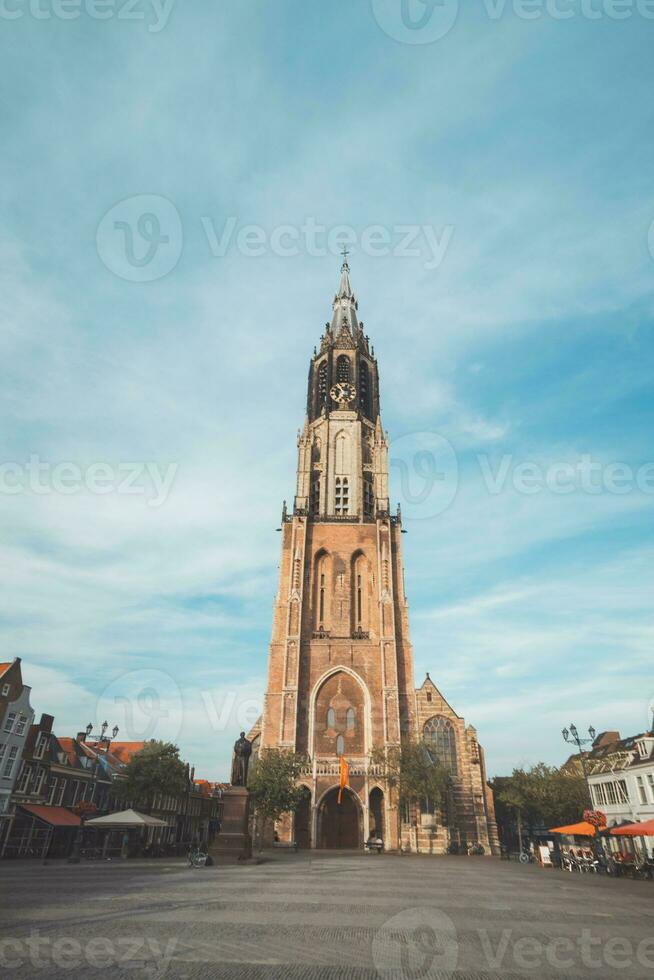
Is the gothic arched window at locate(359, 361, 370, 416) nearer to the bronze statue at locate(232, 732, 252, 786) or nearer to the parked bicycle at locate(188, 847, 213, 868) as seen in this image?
the bronze statue at locate(232, 732, 252, 786)

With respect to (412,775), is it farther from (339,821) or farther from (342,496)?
(342,496)

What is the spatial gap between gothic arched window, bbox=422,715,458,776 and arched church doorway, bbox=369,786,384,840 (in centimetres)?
568

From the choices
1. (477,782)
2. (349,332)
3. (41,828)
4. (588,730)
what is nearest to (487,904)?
(588,730)

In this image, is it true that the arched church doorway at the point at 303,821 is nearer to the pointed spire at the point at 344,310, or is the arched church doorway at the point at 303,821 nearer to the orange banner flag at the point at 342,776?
the orange banner flag at the point at 342,776

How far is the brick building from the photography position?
38.9 metres

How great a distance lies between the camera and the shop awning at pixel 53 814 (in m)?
30.3

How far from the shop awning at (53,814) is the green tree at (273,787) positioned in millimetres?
10361

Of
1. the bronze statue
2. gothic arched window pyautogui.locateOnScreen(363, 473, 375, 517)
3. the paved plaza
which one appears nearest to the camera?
the paved plaza

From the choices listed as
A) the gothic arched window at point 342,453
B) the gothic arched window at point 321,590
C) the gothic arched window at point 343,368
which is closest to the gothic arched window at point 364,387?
the gothic arched window at point 343,368

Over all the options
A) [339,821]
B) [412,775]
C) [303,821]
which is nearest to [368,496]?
[412,775]

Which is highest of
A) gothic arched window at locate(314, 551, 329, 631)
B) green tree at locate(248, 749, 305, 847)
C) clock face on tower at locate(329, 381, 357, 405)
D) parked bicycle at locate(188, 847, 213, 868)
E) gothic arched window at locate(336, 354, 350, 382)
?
gothic arched window at locate(336, 354, 350, 382)

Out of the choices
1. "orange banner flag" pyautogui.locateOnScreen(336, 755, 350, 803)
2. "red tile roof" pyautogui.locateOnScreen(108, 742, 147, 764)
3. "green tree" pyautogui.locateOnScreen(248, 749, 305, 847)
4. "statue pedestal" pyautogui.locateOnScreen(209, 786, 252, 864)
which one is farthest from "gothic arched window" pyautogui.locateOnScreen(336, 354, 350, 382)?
"statue pedestal" pyautogui.locateOnScreen(209, 786, 252, 864)

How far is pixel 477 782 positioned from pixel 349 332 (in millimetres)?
46273

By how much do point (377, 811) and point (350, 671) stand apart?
31.2 ft
